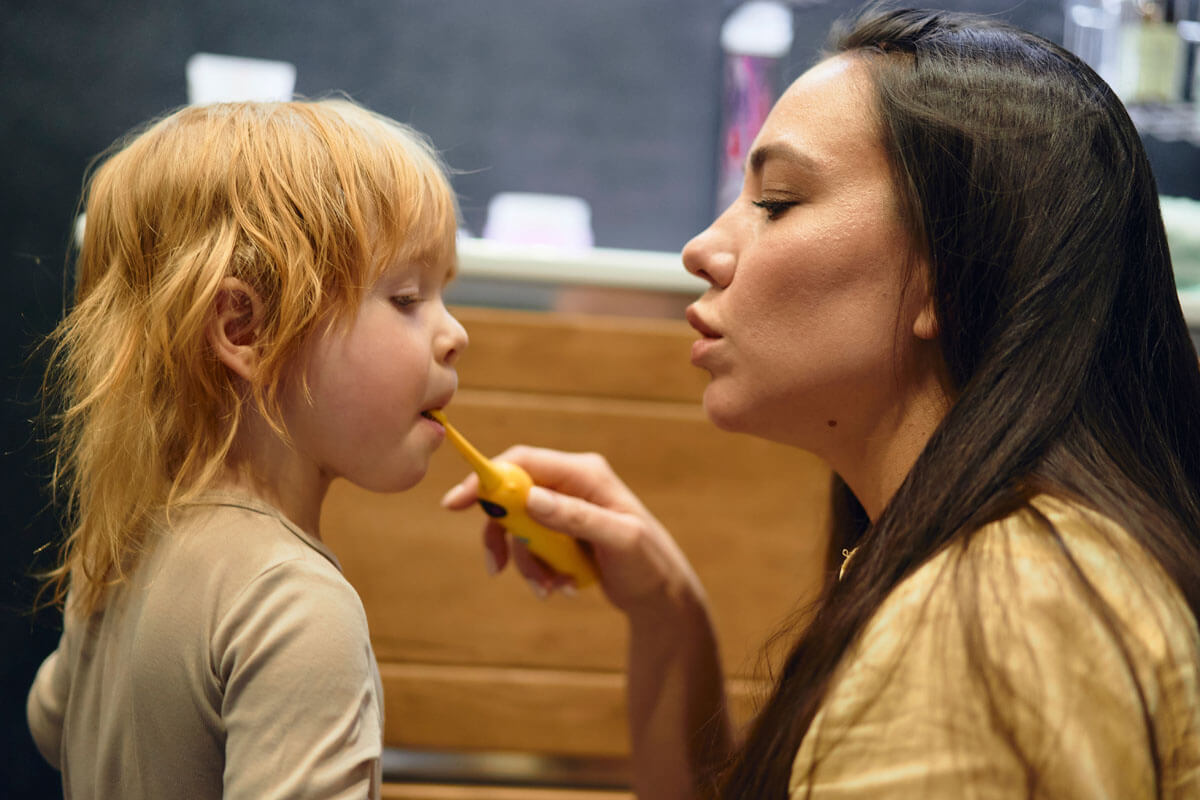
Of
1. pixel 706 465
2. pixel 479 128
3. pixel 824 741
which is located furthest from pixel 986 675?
pixel 479 128

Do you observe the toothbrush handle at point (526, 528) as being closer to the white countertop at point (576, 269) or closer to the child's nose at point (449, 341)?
the child's nose at point (449, 341)

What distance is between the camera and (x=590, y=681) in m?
1.15

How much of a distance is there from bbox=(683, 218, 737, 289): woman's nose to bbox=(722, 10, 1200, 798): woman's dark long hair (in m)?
0.12

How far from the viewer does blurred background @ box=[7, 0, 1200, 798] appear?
4.93ft

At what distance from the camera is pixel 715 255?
723 mm

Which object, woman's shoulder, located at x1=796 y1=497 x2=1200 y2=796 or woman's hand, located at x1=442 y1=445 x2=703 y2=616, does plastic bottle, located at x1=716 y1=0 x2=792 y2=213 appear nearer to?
woman's hand, located at x1=442 y1=445 x2=703 y2=616

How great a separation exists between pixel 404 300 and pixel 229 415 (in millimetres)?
133

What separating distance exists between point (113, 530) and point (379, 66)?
Answer: 1229 mm

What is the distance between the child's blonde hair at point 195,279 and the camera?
630 millimetres

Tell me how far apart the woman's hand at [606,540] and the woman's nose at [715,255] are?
23 centimetres

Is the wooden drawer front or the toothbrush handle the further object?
the wooden drawer front

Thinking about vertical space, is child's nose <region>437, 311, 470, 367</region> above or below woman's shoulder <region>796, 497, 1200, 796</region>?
above

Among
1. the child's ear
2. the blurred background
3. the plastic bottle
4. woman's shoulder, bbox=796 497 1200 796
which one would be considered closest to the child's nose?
the child's ear

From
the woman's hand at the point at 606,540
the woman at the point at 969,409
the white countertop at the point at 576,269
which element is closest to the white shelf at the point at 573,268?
the white countertop at the point at 576,269
